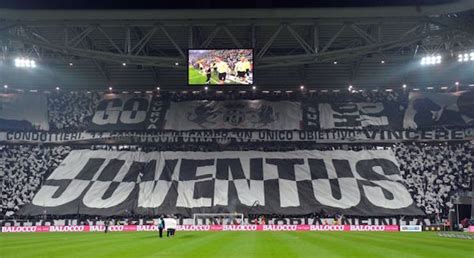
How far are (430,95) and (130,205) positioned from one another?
96.3 ft

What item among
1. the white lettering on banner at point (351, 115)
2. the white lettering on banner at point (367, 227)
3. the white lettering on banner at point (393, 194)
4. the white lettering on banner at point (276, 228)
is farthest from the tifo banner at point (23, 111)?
the white lettering on banner at point (393, 194)

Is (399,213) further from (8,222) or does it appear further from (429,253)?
(8,222)

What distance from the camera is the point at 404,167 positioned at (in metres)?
44.1

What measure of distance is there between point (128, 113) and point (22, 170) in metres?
10.8

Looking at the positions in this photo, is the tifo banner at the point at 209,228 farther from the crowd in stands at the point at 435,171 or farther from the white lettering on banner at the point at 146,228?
the crowd in stands at the point at 435,171

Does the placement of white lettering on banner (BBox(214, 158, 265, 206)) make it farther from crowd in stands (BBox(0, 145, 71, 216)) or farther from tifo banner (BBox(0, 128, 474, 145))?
crowd in stands (BBox(0, 145, 71, 216))

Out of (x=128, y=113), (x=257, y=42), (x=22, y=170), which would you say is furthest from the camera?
(x=128, y=113)

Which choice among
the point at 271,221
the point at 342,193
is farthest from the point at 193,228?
the point at 342,193

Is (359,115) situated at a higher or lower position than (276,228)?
higher

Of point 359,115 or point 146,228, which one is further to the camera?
point 359,115

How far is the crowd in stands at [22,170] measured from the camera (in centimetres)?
4216

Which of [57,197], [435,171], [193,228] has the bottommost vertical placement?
[193,228]

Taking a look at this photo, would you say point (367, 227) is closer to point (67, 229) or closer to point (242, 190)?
point (242, 190)

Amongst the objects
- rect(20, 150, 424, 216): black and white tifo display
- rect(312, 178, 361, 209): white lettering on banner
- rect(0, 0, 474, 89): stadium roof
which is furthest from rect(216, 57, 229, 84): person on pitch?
rect(312, 178, 361, 209): white lettering on banner
